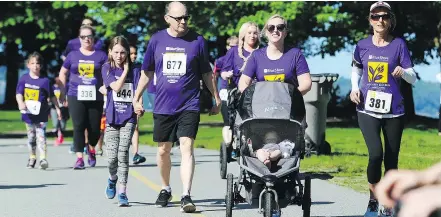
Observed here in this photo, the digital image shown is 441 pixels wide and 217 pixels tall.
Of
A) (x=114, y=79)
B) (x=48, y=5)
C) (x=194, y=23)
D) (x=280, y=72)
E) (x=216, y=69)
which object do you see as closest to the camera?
(x=280, y=72)

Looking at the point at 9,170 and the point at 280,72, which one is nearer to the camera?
the point at 280,72

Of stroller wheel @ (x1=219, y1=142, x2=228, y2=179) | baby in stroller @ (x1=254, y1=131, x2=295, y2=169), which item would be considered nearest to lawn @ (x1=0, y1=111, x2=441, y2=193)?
stroller wheel @ (x1=219, y1=142, x2=228, y2=179)

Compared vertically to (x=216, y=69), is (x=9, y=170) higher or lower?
lower

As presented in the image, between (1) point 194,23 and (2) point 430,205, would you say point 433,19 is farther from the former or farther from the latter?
(2) point 430,205

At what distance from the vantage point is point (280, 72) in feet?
24.3

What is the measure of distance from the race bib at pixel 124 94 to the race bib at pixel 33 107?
15.2 feet

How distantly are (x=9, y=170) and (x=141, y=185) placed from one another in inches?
129

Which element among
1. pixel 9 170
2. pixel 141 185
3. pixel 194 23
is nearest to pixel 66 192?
pixel 141 185

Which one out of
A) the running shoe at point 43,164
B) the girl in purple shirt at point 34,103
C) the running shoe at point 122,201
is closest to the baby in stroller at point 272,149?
the running shoe at point 122,201

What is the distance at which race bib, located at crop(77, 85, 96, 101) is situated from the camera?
12.9m

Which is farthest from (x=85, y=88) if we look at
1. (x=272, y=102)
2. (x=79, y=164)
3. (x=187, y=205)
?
(x=272, y=102)

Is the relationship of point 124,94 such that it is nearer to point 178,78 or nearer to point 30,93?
point 178,78

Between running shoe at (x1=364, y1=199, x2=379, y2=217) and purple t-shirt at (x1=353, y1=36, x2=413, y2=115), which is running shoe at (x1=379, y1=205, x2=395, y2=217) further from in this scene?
purple t-shirt at (x1=353, y1=36, x2=413, y2=115)

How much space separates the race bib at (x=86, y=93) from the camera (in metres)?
12.9
